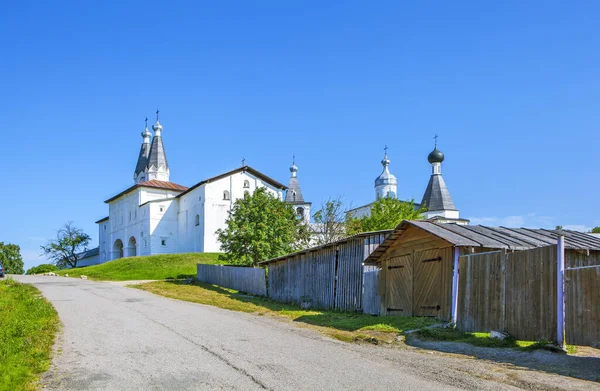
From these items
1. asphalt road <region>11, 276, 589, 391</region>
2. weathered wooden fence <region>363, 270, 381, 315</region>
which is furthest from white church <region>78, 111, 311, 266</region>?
asphalt road <region>11, 276, 589, 391</region>

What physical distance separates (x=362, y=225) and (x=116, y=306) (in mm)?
24003

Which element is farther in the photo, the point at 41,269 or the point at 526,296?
the point at 41,269

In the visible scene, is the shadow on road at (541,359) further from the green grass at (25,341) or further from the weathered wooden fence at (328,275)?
the weathered wooden fence at (328,275)

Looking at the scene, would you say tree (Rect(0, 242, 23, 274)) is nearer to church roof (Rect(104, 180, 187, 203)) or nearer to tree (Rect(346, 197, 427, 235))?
church roof (Rect(104, 180, 187, 203))

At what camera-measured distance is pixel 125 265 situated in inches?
2073

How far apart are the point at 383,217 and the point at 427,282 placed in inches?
983

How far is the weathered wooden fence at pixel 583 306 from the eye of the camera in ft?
33.1

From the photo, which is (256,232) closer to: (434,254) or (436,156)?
(434,254)

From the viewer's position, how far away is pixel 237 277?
105 feet

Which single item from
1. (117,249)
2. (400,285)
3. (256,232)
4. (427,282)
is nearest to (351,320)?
(400,285)

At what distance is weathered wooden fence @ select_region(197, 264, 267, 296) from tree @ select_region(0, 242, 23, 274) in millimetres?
64629

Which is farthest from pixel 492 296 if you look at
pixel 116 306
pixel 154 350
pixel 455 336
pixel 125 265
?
pixel 125 265

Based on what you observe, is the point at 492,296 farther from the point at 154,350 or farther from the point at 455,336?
the point at 154,350

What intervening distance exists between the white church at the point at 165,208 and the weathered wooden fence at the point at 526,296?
39207 mm
